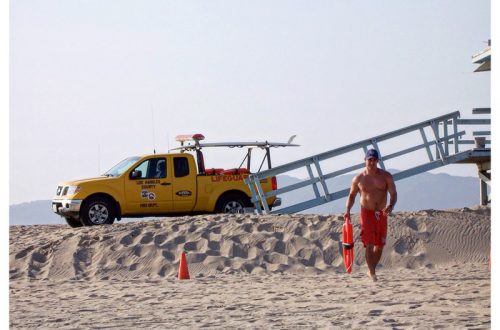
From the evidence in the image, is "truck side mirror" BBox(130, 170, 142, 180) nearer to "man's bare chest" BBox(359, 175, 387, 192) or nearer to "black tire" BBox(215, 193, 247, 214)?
"black tire" BBox(215, 193, 247, 214)

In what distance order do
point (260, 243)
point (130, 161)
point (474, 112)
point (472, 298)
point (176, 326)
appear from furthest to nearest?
1. point (130, 161)
2. point (474, 112)
3. point (260, 243)
4. point (472, 298)
5. point (176, 326)

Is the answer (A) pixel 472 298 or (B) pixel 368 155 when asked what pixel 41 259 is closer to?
(B) pixel 368 155

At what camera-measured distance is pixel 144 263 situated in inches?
658

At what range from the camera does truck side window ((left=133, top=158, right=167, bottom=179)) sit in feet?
69.9

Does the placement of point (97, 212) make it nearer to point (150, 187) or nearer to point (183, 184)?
point (150, 187)

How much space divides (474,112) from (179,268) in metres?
7.83

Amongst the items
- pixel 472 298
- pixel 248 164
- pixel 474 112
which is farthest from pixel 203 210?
pixel 472 298

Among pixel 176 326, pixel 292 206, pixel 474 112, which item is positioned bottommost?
pixel 176 326

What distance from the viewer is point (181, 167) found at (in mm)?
21594

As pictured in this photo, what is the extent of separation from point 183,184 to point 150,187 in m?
0.76

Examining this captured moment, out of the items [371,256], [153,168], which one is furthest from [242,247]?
[153,168]

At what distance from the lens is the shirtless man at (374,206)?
43.3 feet

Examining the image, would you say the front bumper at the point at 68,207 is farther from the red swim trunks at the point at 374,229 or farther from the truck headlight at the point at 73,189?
the red swim trunks at the point at 374,229

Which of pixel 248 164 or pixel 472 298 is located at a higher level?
pixel 248 164
